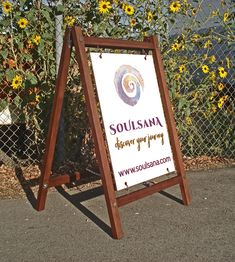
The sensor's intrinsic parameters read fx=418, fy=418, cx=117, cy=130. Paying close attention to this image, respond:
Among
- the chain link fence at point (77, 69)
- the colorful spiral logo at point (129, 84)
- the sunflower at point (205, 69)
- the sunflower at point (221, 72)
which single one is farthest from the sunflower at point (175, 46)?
the colorful spiral logo at point (129, 84)

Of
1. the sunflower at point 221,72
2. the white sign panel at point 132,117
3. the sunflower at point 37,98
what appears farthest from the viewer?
the sunflower at point 221,72

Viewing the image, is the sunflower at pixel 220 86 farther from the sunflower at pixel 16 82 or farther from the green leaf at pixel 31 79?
the sunflower at pixel 16 82

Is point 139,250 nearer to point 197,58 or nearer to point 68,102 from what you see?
point 68,102

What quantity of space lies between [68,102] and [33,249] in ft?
6.67

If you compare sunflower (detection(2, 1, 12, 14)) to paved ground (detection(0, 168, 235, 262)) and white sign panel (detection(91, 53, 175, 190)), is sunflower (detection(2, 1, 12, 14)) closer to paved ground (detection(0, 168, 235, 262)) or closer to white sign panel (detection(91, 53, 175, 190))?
white sign panel (detection(91, 53, 175, 190))

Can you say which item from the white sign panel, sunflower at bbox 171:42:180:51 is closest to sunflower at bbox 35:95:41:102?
the white sign panel

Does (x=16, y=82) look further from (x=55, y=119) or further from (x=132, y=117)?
(x=132, y=117)

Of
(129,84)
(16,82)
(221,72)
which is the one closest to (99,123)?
(129,84)

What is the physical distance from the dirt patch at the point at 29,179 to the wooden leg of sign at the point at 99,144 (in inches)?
33.3

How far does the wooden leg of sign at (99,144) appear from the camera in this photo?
2.92 metres

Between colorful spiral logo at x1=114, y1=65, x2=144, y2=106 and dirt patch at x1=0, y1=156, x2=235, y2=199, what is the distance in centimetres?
88

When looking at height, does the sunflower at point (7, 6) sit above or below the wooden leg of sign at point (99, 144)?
above

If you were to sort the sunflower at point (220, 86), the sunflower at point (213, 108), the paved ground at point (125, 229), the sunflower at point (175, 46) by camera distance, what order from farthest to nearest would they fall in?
the sunflower at point (213, 108) < the sunflower at point (220, 86) < the sunflower at point (175, 46) < the paved ground at point (125, 229)

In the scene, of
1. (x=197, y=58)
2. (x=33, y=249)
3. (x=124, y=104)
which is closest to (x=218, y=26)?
(x=197, y=58)
